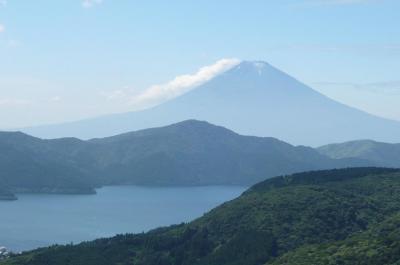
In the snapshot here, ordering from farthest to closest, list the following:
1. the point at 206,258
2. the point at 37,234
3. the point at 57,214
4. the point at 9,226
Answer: the point at 57,214 → the point at 9,226 → the point at 37,234 → the point at 206,258

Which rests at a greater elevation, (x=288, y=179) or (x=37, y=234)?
(x=288, y=179)

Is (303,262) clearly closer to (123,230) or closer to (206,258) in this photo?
(206,258)

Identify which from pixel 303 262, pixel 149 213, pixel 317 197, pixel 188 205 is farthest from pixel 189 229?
pixel 188 205

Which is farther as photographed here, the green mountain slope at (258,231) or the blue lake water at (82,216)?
the blue lake water at (82,216)

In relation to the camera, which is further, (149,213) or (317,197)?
(149,213)

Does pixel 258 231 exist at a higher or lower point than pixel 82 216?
higher

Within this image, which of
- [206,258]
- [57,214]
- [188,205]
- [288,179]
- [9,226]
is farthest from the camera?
[188,205]
